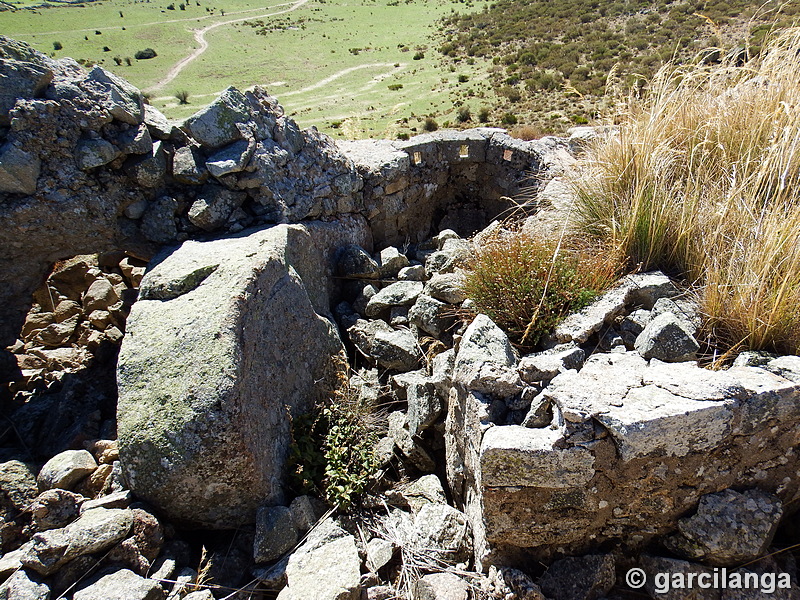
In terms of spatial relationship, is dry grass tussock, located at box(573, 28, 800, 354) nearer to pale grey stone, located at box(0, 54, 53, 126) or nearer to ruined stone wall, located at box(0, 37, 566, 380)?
ruined stone wall, located at box(0, 37, 566, 380)

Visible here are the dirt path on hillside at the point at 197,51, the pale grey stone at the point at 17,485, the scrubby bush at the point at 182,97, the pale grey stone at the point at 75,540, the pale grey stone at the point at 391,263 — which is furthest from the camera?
the dirt path on hillside at the point at 197,51

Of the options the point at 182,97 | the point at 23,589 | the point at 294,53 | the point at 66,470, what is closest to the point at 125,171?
the point at 66,470

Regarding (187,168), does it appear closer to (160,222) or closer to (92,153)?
(160,222)

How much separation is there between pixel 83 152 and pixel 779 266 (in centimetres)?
496

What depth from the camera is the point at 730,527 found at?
2.43 m

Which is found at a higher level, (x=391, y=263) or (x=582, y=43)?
(x=582, y=43)

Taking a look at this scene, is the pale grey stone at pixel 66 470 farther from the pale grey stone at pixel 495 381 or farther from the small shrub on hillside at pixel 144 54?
the small shrub on hillside at pixel 144 54

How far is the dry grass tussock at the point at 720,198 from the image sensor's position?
2863 millimetres

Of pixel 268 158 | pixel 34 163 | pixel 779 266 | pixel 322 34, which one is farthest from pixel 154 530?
pixel 322 34

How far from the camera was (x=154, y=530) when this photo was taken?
2.84 metres

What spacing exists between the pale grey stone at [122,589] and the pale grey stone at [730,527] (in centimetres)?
276

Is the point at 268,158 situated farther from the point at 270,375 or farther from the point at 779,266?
the point at 779,266

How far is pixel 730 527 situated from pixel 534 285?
1.71m

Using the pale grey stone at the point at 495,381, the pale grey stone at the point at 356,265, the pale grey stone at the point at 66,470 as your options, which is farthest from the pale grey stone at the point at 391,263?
the pale grey stone at the point at 66,470
